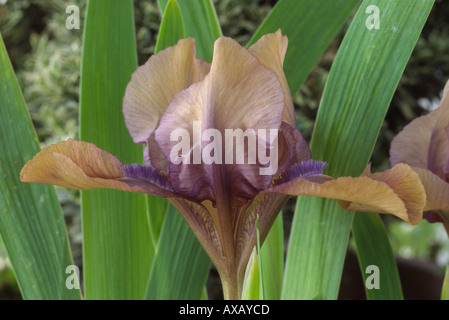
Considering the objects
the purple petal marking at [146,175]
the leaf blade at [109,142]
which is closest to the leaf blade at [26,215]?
the leaf blade at [109,142]

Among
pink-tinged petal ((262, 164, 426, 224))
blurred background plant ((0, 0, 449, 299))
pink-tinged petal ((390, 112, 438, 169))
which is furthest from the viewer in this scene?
blurred background plant ((0, 0, 449, 299))

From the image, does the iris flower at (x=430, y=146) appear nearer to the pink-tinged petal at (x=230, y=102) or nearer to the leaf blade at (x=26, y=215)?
the pink-tinged petal at (x=230, y=102)

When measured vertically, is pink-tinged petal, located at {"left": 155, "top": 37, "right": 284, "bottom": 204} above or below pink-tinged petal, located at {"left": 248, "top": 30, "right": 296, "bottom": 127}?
below

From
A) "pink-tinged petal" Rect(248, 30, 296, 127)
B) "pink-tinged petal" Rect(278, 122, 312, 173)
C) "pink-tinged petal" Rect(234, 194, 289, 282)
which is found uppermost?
"pink-tinged petal" Rect(248, 30, 296, 127)

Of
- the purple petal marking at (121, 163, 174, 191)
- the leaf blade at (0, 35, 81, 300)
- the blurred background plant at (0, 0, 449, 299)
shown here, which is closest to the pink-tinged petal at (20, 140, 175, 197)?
the purple petal marking at (121, 163, 174, 191)

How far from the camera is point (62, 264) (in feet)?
1.27

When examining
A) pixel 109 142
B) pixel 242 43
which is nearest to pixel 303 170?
pixel 109 142

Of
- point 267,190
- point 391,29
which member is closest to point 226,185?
point 267,190

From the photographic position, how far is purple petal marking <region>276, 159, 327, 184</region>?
276mm

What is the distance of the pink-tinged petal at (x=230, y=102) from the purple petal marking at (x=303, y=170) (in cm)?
1

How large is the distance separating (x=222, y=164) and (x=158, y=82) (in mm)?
58

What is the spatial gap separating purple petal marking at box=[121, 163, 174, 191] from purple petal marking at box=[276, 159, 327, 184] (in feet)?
0.21

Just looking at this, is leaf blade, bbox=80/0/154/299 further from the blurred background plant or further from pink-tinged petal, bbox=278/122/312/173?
the blurred background plant
